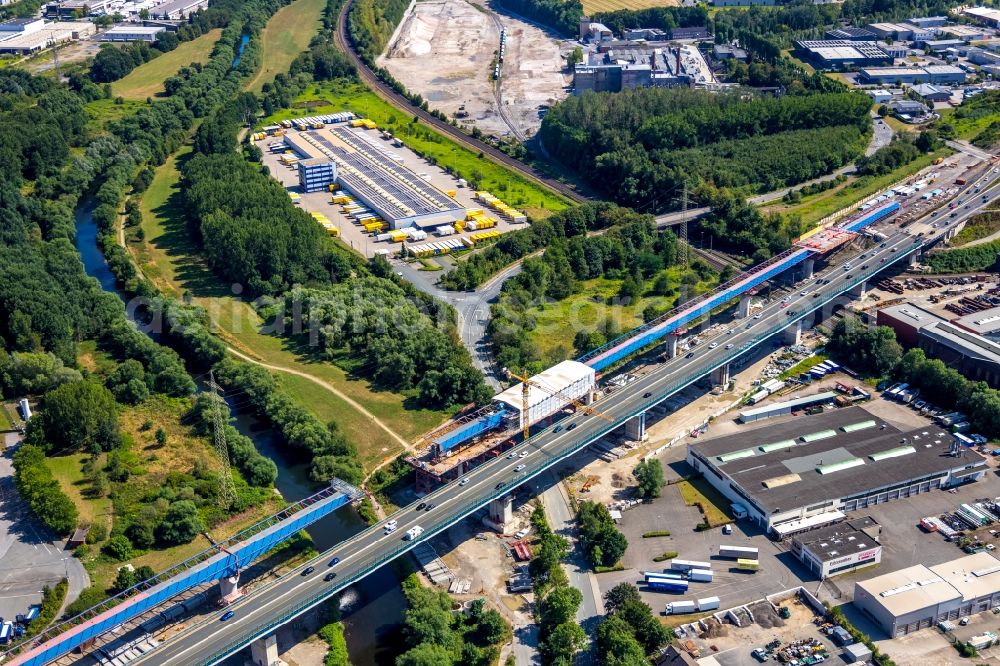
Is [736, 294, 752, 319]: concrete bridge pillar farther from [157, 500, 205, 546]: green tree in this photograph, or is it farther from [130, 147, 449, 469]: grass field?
[157, 500, 205, 546]: green tree

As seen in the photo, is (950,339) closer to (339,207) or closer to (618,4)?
(339,207)

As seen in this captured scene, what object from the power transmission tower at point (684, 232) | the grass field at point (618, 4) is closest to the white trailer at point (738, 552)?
the power transmission tower at point (684, 232)

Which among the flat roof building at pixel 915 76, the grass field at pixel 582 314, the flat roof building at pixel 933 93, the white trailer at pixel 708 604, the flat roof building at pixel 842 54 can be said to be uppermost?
the flat roof building at pixel 842 54

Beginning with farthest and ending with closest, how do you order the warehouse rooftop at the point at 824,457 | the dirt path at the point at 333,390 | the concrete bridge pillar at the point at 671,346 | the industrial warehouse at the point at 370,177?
the industrial warehouse at the point at 370,177, the concrete bridge pillar at the point at 671,346, the dirt path at the point at 333,390, the warehouse rooftop at the point at 824,457

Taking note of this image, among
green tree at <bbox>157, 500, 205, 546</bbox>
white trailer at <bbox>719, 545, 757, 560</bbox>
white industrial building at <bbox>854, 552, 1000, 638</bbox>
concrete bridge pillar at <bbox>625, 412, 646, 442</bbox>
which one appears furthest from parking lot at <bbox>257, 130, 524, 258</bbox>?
white industrial building at <bbox>854, 552, 1000, 638</bbox>

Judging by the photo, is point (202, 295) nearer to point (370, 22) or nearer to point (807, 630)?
point (807, 630)

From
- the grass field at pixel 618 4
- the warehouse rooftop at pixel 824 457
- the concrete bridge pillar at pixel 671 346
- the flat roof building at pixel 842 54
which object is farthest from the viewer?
the grass field at pixel 618 4

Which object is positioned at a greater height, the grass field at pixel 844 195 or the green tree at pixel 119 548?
the grass field at pixel 844 195

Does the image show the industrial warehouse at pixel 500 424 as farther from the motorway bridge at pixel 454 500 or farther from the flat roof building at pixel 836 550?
the flat roof building at pixel 836 550

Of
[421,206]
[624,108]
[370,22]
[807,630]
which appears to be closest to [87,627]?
[807,630]
